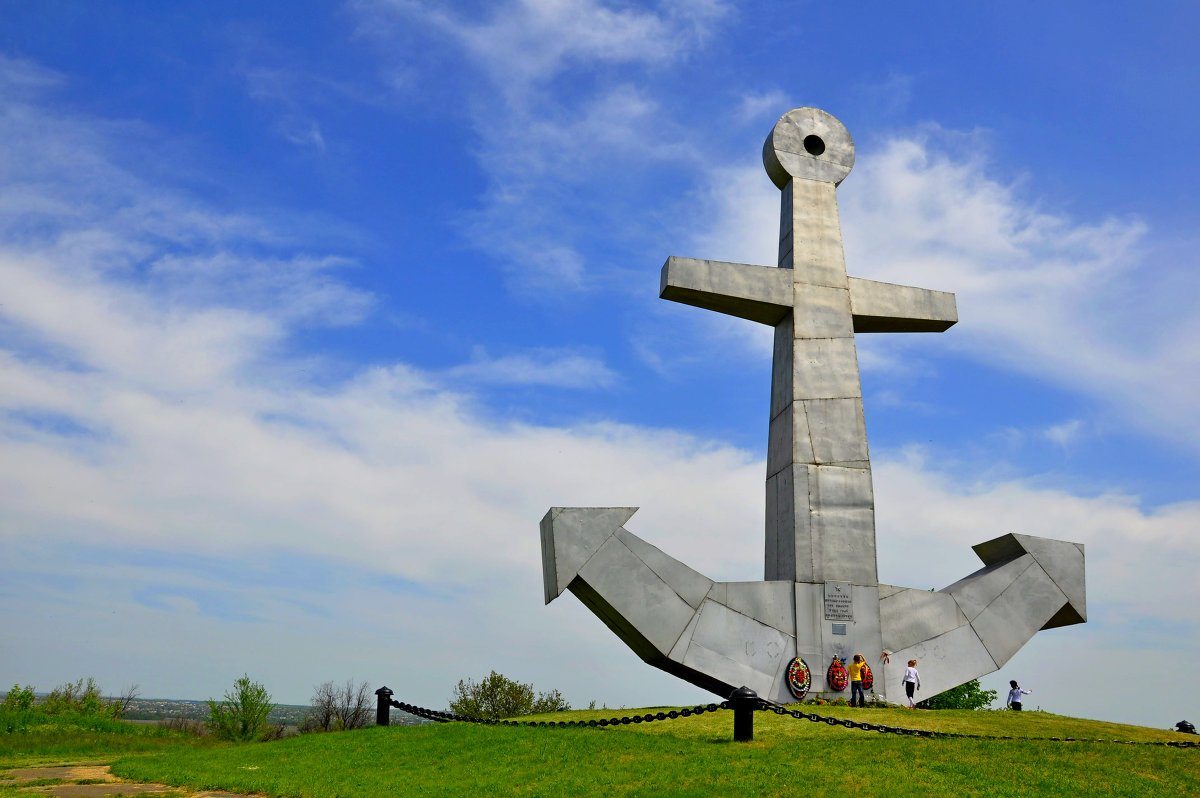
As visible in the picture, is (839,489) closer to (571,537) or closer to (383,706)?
(571,537)

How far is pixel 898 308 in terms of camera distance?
18.0 metres

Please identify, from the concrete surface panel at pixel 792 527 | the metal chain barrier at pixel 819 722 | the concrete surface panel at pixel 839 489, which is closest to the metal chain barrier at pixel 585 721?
the metal chain barrier at pixel 819 722

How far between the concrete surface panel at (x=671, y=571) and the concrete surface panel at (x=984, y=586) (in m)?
4.51

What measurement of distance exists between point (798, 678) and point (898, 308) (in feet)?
22.8

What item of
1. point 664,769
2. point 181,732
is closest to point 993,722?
point 664,769

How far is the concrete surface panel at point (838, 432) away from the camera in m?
16.4

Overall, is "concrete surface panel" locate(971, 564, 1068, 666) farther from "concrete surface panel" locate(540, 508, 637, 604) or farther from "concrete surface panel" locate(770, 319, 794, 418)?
"concrete surface panel" locate(540, 508, 637, 604)

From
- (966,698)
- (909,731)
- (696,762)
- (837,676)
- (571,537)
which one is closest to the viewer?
(696,762)

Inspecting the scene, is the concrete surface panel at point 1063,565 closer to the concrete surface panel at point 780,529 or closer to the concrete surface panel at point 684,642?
the concrete surface panel at point 780,529

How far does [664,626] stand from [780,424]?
4237mm

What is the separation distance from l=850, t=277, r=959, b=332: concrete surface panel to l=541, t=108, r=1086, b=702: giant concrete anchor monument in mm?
28

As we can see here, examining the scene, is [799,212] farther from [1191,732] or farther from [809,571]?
[1191,732]

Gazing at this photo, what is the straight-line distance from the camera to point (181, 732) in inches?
745

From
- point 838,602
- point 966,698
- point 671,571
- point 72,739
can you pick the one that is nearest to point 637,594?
point 671,571
